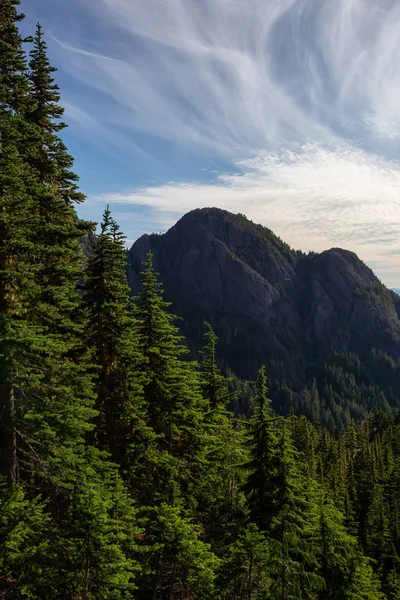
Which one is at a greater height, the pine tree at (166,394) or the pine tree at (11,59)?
the pine tree at (11,59)

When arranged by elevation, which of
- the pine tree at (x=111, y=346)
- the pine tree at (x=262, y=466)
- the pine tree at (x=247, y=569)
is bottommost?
the pine tree at (x=247, y=569)

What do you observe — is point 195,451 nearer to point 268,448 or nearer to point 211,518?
point 211,518

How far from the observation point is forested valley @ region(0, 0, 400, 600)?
10258 millimetres

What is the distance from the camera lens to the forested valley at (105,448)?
10258 mm

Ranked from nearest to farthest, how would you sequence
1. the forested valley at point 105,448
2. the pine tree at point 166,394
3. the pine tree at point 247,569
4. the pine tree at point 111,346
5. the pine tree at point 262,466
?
the forested valley at point 105,448
the pine tree at point 247,569
the pine tree at point 262,466
the pine tree at point 111,346
the pine tree at point 166,394

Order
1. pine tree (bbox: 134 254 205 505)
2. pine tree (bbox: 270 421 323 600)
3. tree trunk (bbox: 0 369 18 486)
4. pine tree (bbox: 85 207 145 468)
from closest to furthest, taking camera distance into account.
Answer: tree trunk (bbox: 0 369 18 486) → pine tree (bbox: 270 421 323 600) → pine tree (bbox: 85 207 145 468) → pine tree (bbox: 134 254 205 505)

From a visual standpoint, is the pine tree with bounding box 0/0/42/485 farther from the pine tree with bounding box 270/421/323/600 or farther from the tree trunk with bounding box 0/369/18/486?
the pine tree with bounding box 270/421/323/600

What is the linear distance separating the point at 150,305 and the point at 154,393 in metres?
4.14

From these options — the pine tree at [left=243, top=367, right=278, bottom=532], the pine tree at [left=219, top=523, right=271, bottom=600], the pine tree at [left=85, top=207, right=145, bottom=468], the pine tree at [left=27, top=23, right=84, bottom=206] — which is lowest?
the pine tree at [left=219, top=523, right=271, bottom=600]

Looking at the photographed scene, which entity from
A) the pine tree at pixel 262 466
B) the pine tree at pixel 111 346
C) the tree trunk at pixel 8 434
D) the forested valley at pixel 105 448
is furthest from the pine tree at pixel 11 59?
the pine tree at pixel 262 466

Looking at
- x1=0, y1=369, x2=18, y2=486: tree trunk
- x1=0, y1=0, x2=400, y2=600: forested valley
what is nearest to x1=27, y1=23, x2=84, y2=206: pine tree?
x1=0, y1=0, x2=400, y2=600: forested valley

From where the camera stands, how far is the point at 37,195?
14.3 m

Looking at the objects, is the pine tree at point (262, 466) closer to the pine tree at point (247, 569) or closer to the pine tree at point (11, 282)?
the pine tree at point (247, 569)

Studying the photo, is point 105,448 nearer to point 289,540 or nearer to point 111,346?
point 111,346
